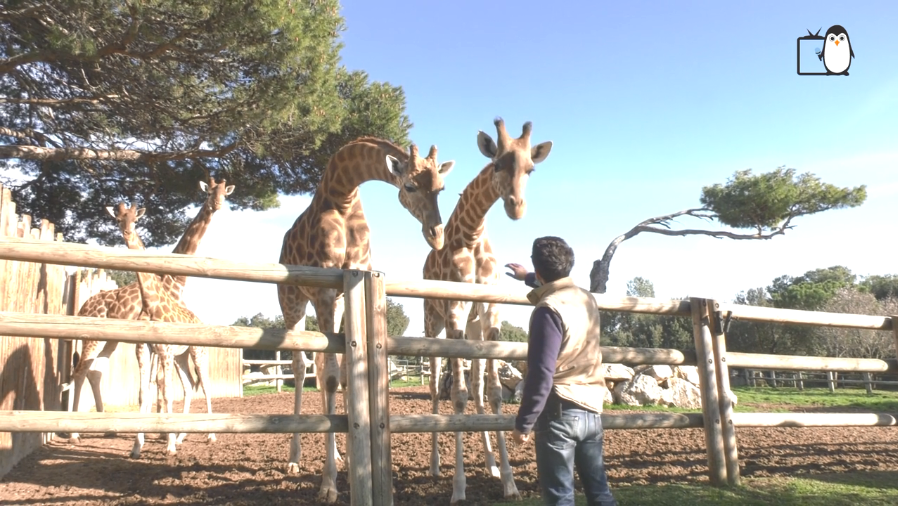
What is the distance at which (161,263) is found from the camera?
354 centimetres

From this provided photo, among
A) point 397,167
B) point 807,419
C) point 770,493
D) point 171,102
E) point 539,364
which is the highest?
point 171,102

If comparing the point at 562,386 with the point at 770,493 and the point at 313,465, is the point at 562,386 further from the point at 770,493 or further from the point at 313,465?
the point at 313,465

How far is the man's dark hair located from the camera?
3096 millimetres

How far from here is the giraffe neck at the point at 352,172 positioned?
4961mm

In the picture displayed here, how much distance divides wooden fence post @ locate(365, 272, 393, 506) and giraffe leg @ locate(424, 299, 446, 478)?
4.81 ft

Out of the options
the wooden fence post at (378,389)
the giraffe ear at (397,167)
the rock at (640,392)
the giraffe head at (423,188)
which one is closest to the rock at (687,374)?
the rock at (640,392)

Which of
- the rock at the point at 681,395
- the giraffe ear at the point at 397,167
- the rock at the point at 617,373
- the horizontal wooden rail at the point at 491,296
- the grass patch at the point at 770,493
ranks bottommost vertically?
the rock at the point at 681,395

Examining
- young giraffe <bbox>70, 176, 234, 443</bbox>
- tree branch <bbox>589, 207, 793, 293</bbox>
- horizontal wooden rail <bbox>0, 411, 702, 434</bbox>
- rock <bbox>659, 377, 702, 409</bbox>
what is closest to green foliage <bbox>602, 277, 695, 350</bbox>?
tree branch <bbox>589, 207, 793, 293</bbox>

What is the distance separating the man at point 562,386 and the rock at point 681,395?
1098 centimetres

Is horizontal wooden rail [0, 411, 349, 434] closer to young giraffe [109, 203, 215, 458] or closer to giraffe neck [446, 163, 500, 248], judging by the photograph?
giraffe neck [446, 163, 500, 248]

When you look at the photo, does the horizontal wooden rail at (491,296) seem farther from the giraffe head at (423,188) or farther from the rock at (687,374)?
the rock at (687,374)

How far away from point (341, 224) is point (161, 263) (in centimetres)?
189

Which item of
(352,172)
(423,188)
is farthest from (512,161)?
(352,172)

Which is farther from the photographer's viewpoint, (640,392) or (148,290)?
(640,392)
